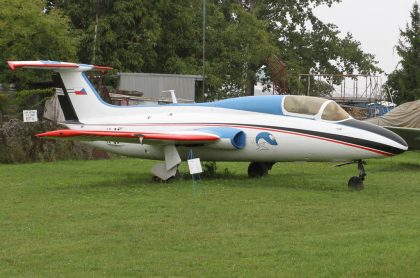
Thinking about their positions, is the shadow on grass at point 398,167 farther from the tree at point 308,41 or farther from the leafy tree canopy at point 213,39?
the tree at point 308,41

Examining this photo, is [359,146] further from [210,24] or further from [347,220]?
[210,24]

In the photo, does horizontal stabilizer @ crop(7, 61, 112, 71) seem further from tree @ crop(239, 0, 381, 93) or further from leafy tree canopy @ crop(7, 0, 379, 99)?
tree @ crop(239, 0, 381, 93)

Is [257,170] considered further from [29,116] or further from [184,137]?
[29,116]

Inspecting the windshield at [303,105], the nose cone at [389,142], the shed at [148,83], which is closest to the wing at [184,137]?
the windshield at [303,105]

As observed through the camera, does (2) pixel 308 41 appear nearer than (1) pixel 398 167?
No

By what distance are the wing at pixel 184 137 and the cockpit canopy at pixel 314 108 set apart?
4.36 ft

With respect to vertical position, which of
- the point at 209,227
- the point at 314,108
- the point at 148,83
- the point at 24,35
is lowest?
the point at 209,227

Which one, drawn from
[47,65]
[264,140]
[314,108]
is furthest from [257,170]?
[47,65]

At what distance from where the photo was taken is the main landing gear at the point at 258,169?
20.0 metres

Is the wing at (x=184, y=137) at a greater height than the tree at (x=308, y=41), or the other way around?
the tree at (x=308, y=41)

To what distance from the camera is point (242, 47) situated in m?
51.1

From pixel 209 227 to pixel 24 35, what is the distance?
24166 millimetres

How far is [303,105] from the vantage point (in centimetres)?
1777

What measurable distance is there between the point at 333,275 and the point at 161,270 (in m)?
1.87
